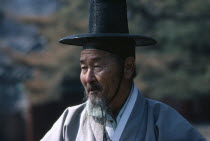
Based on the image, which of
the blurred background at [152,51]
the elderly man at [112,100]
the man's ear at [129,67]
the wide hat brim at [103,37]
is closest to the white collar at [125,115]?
the elderly man at [112,100]

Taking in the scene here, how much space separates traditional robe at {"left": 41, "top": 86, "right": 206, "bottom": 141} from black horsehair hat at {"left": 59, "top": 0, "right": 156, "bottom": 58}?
39 cm

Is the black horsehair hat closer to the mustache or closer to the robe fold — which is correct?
the mustache

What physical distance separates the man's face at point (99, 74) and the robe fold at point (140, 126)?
22cm

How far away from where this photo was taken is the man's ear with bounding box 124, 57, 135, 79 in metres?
3.71

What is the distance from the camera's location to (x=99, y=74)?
3516 millimetres

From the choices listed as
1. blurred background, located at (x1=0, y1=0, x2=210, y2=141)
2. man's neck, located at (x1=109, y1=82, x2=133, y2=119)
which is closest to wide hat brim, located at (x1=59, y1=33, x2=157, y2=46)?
man's neck, located at (x1=109, y1=82, x2=133, y2=119)

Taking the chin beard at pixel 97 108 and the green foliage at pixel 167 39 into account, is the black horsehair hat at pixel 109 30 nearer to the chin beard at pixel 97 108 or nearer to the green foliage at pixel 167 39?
the chin beard at pixel 97 108

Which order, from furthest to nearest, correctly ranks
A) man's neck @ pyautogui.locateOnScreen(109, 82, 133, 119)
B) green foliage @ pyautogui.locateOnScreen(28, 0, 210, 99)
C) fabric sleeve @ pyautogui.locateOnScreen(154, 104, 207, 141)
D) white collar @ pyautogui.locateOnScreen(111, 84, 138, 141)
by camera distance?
green foliage @ pyautogui.locateOnScreen(28, 0, 210, 99)
man's neck @ pyautogui.locateOnScreen(109, 82, 133, 119)
white collar @ pyautogui.locateOnScreen(111, 84, 138, 141)
fabric sleeve @ pyautogui.locateOnScreen(154, 104, 207, 141)

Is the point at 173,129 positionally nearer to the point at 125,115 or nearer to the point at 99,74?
the point at 125,115

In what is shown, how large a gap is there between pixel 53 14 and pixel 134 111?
7.10 meters

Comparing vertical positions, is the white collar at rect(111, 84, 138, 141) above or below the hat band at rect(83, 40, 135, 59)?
below

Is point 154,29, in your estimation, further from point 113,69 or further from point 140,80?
point 113,69

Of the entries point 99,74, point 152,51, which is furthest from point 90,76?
point 152,51

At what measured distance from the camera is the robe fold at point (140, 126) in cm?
346
